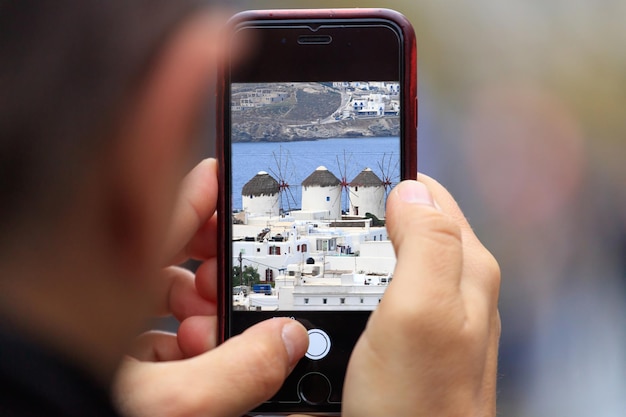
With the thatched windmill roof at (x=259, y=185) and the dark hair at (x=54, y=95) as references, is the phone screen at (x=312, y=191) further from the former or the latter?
the dark hair at (x=54, y=95)

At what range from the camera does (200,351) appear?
500mm

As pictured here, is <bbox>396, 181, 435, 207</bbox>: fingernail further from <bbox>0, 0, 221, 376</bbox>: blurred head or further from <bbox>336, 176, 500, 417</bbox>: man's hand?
<bbox>0, 0, 221, 376</bbox>: blurred head

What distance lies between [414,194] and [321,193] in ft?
0.39

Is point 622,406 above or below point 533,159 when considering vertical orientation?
below

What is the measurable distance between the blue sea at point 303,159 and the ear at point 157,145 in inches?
2.1

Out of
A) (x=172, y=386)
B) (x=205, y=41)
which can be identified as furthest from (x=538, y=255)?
(x=172, y=386)

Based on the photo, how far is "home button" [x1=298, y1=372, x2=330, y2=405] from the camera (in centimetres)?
45

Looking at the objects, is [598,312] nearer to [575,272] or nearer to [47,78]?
[575,272]

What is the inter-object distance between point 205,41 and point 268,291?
470 millimetres

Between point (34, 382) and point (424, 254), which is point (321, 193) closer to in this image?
point (424, 254)

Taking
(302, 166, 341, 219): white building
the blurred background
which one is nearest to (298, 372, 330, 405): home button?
(302, 166, 341, 219): white building

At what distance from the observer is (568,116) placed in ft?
3.33

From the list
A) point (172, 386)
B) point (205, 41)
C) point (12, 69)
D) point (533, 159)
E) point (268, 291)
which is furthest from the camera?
point (533, 159)

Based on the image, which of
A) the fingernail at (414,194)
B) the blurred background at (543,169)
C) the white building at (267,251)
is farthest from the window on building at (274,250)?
the blurred background at (543,169)
